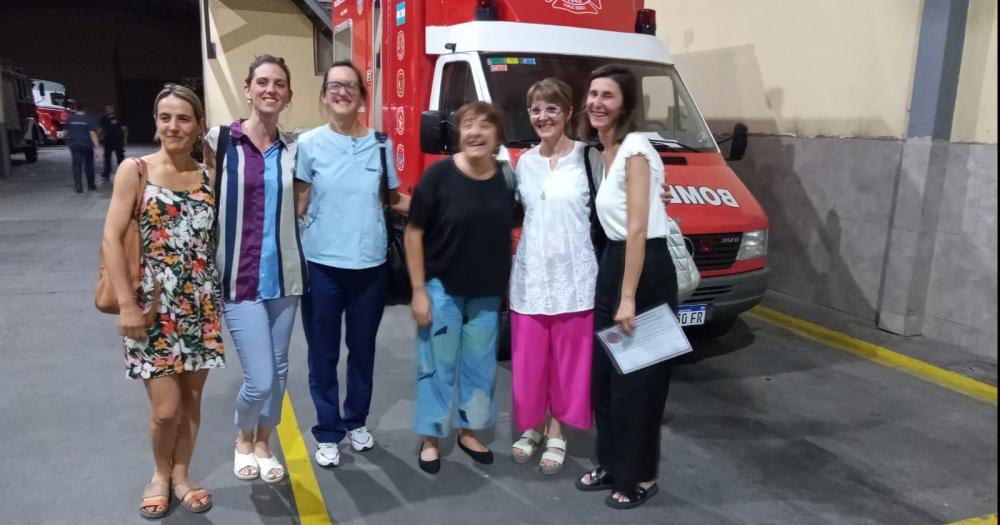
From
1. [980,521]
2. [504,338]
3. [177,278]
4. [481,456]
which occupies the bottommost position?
[980,521]

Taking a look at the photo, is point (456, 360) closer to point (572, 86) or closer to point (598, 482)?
point (598, 482)

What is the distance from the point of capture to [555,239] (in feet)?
10.9

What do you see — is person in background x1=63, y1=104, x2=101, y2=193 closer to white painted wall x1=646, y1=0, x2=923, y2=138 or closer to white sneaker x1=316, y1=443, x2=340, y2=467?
white painted wall x1=646, y1=0, x2=923, y2=138

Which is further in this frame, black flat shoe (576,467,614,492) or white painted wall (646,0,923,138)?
white painted wall (646,0,923,138)

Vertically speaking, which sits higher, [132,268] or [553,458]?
[132,268]

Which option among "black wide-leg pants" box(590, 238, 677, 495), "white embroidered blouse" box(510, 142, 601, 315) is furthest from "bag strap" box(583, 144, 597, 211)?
"black wide-leg pants" box(590, 238, 677, 495)

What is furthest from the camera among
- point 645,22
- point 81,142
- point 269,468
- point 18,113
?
point 18,113

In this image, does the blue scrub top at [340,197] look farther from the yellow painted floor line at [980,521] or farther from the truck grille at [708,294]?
the yellow painted floor line at [980,521]

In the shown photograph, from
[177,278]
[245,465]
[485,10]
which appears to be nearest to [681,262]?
[177,278]

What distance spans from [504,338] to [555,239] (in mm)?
1931

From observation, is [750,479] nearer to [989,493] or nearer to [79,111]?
[989,493]

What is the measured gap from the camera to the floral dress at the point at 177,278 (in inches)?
111

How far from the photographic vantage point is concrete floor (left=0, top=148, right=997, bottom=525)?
3355mm

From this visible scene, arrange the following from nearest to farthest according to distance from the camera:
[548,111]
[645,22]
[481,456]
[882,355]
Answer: [548,111] → [481,456] → [882,355] → [645,22]
